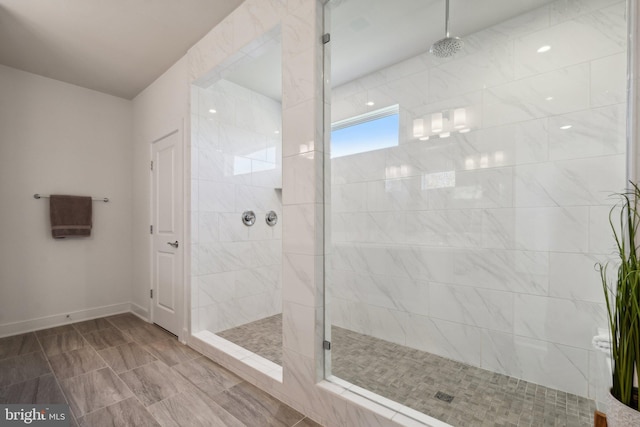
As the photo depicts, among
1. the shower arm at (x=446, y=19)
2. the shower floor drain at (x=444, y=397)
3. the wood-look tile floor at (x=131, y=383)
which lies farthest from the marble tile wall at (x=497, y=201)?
the wood-look tile floor at (x=131, y=383)

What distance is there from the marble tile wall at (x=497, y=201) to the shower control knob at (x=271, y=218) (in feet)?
4.04

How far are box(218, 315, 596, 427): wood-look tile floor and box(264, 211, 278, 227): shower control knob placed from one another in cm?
155

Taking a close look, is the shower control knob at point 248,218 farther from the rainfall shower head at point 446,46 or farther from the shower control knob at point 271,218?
the rainfall shower head at point 446,46

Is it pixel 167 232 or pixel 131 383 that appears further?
pixel 167 232

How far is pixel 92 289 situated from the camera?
139 inches

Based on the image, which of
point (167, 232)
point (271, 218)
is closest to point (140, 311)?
point (167, 232)

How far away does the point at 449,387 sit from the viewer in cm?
193

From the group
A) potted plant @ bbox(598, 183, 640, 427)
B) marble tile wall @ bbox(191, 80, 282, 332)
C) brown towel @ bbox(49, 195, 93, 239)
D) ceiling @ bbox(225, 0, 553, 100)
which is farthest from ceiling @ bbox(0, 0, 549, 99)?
potted plant @ bbox(598, 183, 640, 427)

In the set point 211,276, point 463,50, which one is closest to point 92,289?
point 211,276

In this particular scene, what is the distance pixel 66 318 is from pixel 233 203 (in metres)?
2.33

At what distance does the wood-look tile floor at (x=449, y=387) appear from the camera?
1622mm

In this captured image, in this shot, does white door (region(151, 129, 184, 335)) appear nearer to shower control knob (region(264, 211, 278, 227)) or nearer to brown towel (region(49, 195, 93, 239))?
brown towel (region(49, 195, 93, 239))

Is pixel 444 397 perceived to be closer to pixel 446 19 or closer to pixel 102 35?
pixel 446 19

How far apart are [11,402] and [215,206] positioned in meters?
1.93
